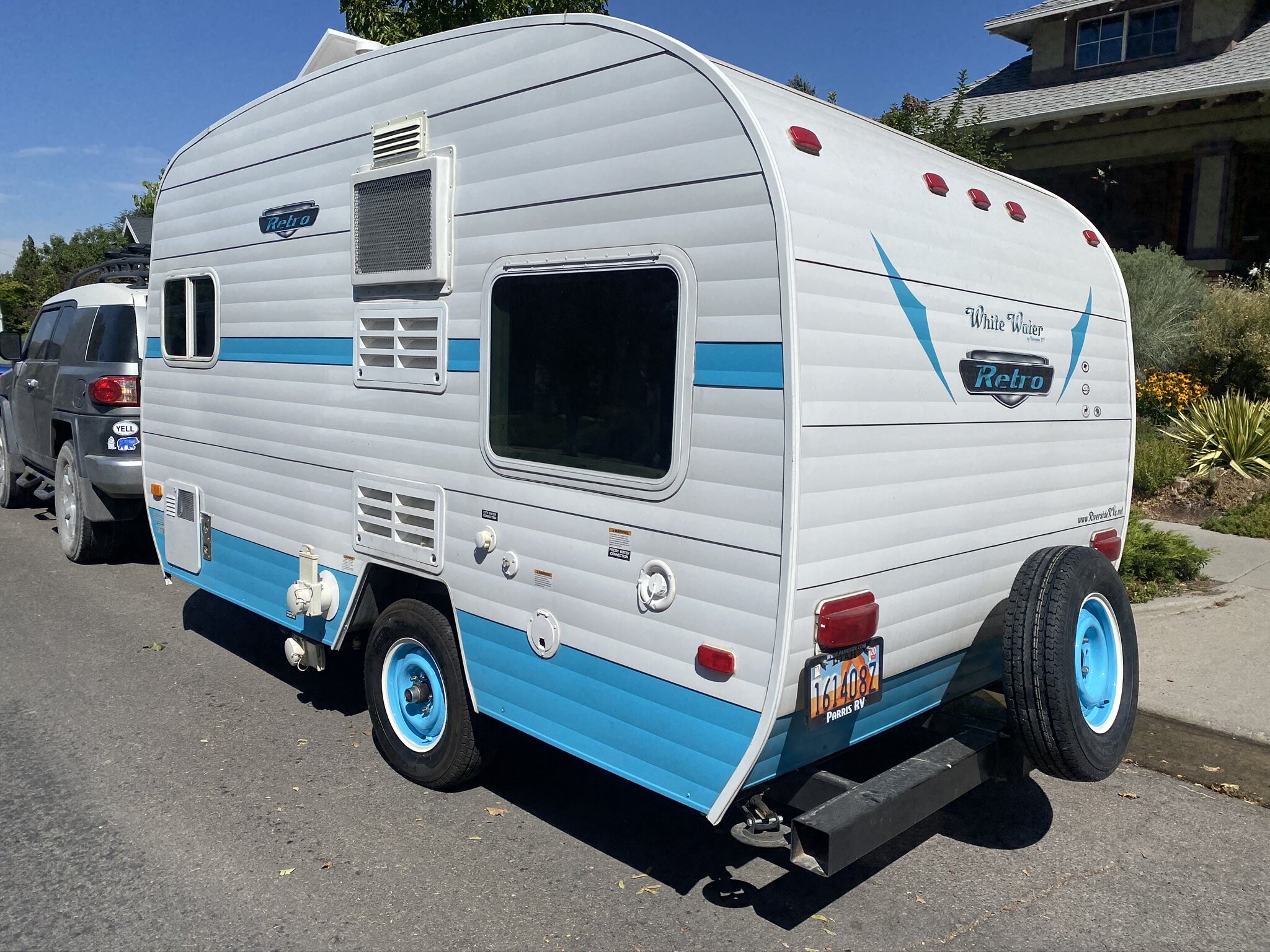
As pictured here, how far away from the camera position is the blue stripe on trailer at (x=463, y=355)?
13.3ft

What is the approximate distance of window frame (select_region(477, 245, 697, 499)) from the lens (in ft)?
10.7

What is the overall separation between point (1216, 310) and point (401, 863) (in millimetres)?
11489

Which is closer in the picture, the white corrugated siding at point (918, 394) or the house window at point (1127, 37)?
the white corrugated siding at point (918, 394)

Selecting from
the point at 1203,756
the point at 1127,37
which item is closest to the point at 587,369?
the point at 1203,756

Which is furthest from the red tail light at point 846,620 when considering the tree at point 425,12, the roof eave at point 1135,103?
the roof eave at point 1135,103

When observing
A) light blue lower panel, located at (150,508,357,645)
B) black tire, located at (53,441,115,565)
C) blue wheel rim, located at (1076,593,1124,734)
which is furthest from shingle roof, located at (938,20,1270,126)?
light blue lower panel, located at (150,508,357,645)

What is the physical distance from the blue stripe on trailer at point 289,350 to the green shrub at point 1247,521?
782 centimetres

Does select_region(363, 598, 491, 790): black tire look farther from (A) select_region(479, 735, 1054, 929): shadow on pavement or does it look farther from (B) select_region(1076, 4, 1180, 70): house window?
(B) select_region(1076, 4, 1180, 70): house window

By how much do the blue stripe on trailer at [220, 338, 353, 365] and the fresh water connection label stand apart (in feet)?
6.13

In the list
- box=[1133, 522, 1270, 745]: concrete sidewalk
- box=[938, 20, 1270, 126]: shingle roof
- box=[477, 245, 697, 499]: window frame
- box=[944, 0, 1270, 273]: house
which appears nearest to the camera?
box=[477, 245, 697, 499]: window frame

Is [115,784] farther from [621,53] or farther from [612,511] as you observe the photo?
[621,53]

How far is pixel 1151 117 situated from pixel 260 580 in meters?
16.3

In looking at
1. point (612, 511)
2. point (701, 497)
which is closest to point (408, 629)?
point (612, 511)

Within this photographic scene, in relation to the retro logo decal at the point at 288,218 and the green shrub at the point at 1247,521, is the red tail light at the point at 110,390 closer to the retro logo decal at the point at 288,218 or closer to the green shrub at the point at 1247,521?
the retro logo decal at the point at 288,218
